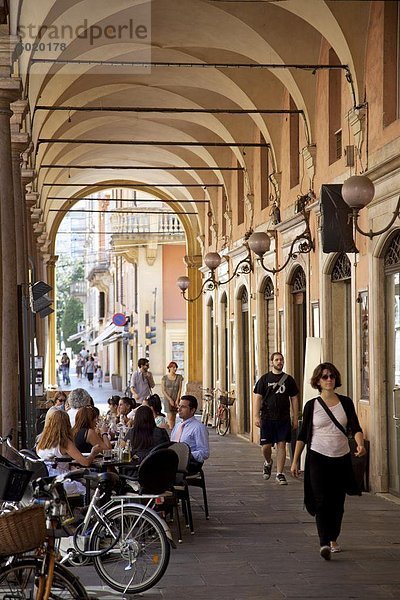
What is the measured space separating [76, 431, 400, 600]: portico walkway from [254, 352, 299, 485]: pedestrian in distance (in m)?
0.86

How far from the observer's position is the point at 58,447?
8906 millimetres

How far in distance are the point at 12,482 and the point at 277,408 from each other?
8.29 metres

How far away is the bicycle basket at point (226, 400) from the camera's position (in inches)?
925

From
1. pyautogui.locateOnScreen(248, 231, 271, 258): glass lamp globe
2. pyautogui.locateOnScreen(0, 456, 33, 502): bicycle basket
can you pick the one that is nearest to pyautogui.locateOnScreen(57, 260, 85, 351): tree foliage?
pyautogui.locateOnScreen(248, 231, 271, 258): glass lamp globe

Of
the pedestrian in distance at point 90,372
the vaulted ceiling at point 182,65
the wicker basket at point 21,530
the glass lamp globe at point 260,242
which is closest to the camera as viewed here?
the wicker basket at point 21,530

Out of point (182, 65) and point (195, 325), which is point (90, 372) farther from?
point (182, 65)

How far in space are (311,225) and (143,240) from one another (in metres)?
26.8

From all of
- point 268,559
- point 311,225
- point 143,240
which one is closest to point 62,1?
point 311,225

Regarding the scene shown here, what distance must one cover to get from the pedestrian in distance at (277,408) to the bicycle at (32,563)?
8.38 meters

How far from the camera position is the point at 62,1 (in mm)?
14141

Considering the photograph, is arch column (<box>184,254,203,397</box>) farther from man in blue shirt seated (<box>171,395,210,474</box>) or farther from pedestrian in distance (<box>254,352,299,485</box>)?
man in blue shirt seated (<box>171,395,210,474</box>)

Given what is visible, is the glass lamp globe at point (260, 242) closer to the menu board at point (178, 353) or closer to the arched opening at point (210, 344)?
the arched opening at point (210, 344)

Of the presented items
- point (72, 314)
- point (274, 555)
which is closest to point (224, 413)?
point (274, 555)

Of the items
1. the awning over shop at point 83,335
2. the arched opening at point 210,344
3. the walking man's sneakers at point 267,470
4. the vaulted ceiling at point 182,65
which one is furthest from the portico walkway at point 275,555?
the awning over shop at point 83,335
